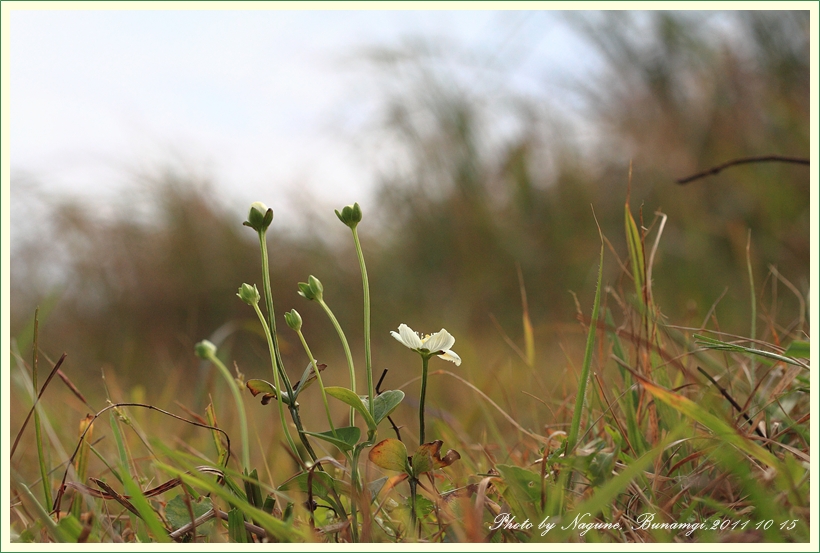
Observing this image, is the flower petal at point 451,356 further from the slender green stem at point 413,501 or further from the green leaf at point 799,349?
the green leaf at point 799,349

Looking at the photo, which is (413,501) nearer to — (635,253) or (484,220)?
(635,253)

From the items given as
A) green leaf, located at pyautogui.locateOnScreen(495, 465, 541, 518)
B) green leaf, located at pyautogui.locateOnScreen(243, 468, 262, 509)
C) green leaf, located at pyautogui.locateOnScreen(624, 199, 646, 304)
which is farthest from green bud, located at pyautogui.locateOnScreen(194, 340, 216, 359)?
green leaf, located at pyautogui.locateOnScreen(624, 199, 646, 304)

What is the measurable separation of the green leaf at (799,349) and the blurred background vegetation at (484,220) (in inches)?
51.9

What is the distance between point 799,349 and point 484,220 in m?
1.92

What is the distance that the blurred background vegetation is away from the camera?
200cm

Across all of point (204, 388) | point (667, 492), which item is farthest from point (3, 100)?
point (667, 492)

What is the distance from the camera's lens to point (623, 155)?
2.53 m

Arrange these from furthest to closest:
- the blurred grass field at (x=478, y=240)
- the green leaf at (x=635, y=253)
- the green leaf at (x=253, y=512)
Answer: the blurred grass field at (x=478, y=240), the green leaf at (x=635, y=253), the green leaf at (x=253, y=512)

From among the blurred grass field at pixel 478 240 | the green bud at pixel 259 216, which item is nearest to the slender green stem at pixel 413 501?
the green bud at pixel 259 216

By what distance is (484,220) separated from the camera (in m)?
2.41

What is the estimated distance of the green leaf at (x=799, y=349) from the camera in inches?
19.9

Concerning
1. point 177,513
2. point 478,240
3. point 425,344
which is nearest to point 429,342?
point 425,344

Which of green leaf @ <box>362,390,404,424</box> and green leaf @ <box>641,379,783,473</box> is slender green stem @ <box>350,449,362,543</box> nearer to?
green leaf @ <box>362,390,404,424</box>

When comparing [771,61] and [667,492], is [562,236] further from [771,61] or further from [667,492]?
[667,492]
